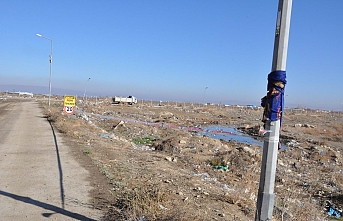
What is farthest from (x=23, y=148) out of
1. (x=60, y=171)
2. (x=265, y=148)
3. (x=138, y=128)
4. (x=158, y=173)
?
(x=138, y=128)

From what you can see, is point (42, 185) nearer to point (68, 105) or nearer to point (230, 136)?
point (68, 105)

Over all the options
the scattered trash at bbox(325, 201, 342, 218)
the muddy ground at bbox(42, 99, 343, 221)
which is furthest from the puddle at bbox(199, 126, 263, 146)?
the scattered trash at bbox(325, 201, 342, 218)

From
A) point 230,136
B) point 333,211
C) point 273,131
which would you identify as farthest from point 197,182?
point 230,136

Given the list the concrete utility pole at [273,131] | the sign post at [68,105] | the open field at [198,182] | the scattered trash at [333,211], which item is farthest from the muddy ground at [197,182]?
the sign post at [68,105]

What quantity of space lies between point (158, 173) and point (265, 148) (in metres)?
5.44

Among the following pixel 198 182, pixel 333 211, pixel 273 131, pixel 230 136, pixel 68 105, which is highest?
pixel 273 131

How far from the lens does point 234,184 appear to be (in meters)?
9.84

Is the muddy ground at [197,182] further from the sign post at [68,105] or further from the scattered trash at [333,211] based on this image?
the sign post at [68,105]

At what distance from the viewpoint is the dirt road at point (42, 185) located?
16.8 ft

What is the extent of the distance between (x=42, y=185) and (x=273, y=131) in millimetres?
5468

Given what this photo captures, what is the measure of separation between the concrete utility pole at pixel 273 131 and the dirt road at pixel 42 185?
293cm

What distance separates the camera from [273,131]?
307 centimetres

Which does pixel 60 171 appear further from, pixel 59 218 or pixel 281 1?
pixel 281 1

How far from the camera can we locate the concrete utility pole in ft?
9.66
